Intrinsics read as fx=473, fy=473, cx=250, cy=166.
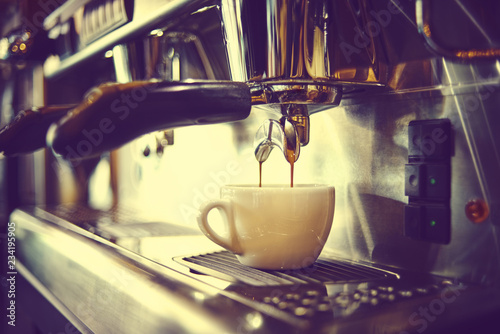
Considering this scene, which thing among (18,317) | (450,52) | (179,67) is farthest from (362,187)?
(18,317)

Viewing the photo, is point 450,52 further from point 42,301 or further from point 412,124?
point 42,301

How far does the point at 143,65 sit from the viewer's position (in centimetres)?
90

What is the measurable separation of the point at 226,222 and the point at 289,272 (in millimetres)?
80

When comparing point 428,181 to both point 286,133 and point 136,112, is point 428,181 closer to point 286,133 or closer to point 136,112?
point 286,133

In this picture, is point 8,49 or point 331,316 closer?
point 331,316

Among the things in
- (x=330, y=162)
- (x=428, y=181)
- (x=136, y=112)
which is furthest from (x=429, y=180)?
(x=136, y=112)

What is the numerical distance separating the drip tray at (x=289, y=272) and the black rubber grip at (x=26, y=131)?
265 millimetres

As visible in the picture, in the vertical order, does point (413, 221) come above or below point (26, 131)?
below

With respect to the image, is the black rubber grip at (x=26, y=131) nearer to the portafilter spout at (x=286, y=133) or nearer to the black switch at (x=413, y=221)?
the portafilter spout at (x=286, y=133)

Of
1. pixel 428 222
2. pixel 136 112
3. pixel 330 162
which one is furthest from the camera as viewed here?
pixel 330 162

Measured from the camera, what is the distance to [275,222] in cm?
45

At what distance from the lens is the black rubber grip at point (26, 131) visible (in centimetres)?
61

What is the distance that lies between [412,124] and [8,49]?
107 cm

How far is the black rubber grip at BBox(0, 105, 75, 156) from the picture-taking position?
61cm
